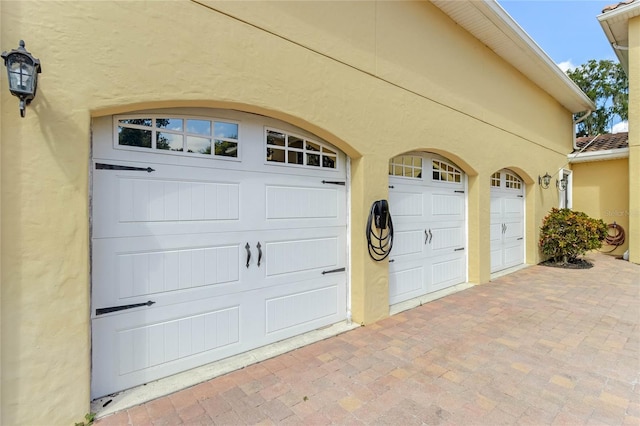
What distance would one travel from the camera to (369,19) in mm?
4082

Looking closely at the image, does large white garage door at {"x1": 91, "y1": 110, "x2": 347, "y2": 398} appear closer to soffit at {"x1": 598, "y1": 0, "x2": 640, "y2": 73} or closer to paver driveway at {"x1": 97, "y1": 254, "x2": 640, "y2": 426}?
paver driveway at {"x1": 97, "y1": 254, "x2": 640, "y2": 426}

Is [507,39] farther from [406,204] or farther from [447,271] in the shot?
[447,271]

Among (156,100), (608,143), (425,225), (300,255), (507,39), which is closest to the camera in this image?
(156,100)

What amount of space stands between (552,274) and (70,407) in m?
8.56

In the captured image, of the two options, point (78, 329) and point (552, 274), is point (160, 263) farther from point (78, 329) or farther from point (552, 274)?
point (552, 274)

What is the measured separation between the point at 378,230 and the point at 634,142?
8.86 meters

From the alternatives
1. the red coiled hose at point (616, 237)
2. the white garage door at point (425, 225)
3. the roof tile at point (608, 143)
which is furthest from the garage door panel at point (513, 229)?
the roof tile at point (608, 143)

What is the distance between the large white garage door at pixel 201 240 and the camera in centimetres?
253

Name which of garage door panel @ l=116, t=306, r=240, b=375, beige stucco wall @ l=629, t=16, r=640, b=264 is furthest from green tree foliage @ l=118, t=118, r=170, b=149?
beige stucco wall @ l=629, t=16, r=640, b=264

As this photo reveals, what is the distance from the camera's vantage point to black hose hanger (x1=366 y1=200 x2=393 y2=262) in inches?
159

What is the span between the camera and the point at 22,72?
1931mm

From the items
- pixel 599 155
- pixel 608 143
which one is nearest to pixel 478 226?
pixel 599 155

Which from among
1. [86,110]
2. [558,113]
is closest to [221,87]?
[86,110]

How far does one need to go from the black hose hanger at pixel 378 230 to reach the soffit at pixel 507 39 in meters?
3.58
